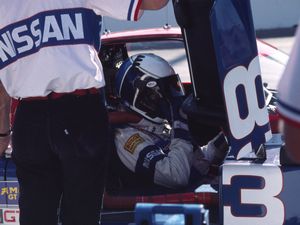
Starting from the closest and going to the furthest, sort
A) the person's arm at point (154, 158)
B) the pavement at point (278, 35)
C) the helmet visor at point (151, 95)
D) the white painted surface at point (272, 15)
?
1. the person's arm at point (154, 158)
2. the helmet visor at point (151, 95)
3. the pavement at point (278, 35)
4. the white painted surface at point (272, 15)

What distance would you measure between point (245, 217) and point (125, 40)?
148 centimetres

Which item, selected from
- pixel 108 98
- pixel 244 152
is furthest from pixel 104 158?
pixel 108 98

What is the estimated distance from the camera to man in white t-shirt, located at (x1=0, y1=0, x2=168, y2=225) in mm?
2674

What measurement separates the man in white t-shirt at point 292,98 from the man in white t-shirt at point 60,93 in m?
1.24

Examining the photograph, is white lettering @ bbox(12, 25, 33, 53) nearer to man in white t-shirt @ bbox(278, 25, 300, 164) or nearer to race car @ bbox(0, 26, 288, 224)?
race car @ bbox(0, 26, 288, 224)

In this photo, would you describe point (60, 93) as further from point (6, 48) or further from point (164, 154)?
point (164, 154)

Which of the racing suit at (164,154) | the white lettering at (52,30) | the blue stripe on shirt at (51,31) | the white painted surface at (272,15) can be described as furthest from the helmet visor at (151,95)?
the white painted surface at (272,15)

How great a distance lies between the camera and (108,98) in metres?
4.15

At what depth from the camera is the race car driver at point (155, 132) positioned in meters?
3.52

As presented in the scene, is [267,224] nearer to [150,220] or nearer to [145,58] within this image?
[150,220]

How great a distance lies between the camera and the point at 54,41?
268 cm

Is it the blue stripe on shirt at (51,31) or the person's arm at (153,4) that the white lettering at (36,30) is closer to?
the blue stripe on shirt at (51,31)

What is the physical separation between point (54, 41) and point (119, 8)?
0.27 metres

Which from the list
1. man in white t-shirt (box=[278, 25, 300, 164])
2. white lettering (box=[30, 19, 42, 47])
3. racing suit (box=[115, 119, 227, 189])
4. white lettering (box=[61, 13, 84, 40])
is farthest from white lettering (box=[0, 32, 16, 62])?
man in white t-shirt (box=[278, 25, 300, 164])
